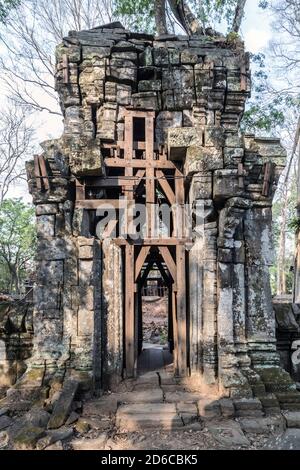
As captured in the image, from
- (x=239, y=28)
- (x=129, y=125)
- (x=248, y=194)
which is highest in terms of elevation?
(x=239, y=28)

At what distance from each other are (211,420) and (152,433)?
801mm

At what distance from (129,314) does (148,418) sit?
1828 millimetres

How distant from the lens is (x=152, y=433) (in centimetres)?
445

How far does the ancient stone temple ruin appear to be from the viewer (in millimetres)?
5582

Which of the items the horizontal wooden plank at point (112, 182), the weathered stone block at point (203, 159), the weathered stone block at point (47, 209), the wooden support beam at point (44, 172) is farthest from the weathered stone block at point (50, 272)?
the weathered stone block at point (203, 159)

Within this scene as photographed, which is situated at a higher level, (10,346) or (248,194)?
(248,194)

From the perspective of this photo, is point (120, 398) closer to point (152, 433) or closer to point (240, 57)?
point (152, 433)

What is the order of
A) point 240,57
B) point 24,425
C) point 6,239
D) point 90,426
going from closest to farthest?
point 24,425 → point 90,426 → point 240,57 → point 6,239

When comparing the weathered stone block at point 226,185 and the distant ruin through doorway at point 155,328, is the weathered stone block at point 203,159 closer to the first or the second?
the weathered stone block at point 226,185

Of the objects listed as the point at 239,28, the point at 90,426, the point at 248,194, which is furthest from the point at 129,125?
the point at 239,28

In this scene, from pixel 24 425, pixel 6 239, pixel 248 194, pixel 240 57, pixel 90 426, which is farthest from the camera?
pixel 6 239

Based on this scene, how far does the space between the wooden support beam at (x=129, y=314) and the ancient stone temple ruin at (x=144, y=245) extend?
0.02 m

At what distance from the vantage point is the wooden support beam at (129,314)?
6.02 m
